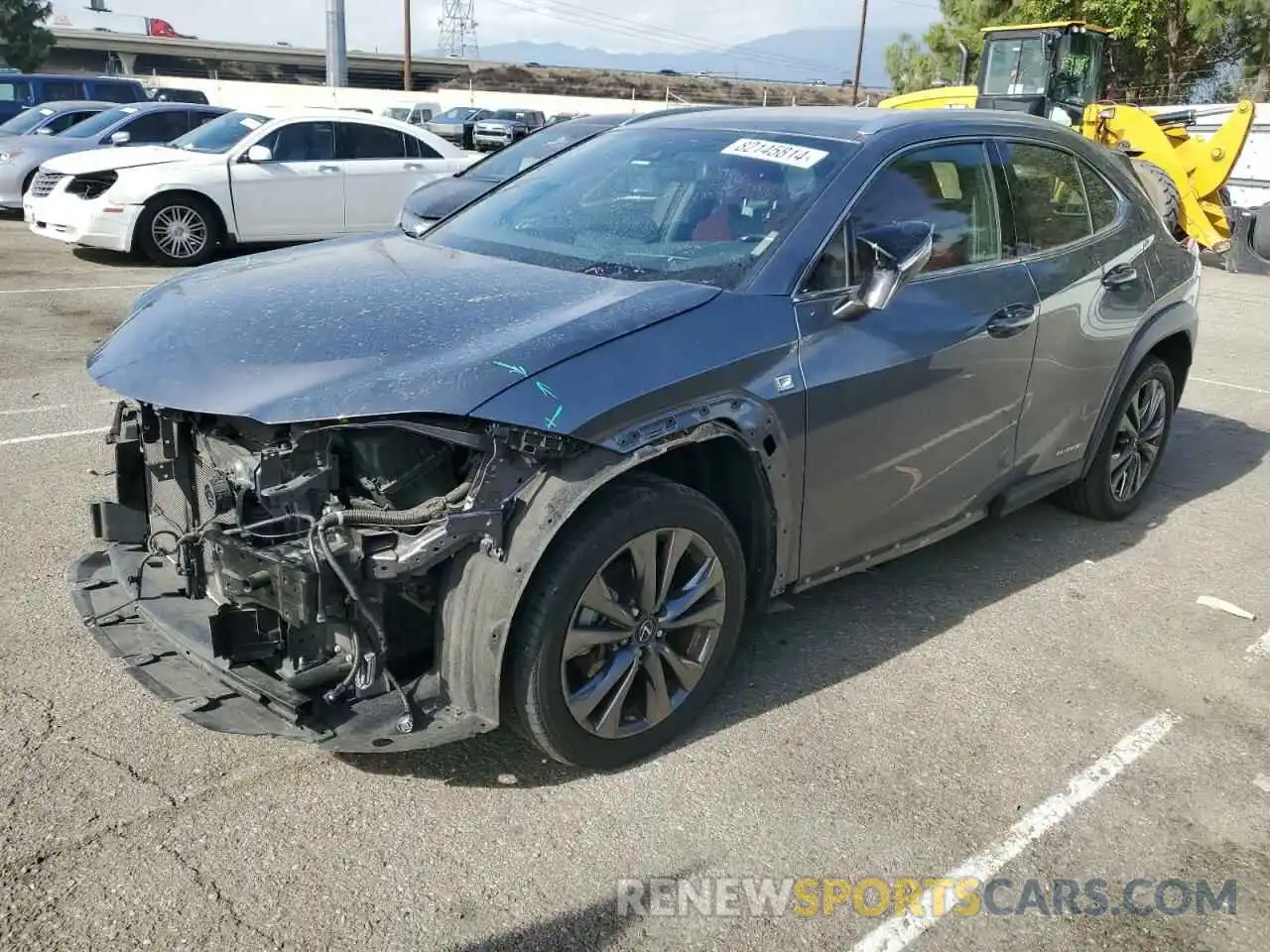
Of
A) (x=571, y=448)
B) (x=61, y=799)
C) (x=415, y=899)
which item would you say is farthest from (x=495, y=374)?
(x=61, y=799)

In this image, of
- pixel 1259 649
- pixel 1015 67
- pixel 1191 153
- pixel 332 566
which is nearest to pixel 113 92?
pixel 1015 67

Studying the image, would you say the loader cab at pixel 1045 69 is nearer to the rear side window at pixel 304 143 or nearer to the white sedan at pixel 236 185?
the white sedan at pixel 236 185

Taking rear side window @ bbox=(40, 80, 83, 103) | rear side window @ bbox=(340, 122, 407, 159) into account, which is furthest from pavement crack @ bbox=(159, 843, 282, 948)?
rear side window @ bbox=(40, 80, 83, 103)

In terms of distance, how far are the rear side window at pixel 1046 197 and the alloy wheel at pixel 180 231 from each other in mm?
9542

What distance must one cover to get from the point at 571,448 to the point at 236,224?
10179mm

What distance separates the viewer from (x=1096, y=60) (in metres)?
17.8

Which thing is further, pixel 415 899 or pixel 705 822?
pixel 705 822

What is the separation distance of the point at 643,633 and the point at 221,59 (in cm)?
7730

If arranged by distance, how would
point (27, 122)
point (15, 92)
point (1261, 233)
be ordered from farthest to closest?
1. point (15, 92)
2. point (27, 122)
3. point (1261, 233)

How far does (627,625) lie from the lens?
10.0 feet

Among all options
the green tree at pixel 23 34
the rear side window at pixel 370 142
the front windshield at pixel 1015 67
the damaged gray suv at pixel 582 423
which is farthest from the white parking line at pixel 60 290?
the green tree at pixel 23 34

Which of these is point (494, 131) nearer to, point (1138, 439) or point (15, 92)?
point (15, 92)

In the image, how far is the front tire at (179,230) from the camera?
11.3 metres

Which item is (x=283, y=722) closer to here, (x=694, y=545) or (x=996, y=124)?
(x=694, y=545)
